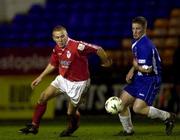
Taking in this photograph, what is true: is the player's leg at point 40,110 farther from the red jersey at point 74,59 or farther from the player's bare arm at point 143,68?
the player's bare arm at point 143,68

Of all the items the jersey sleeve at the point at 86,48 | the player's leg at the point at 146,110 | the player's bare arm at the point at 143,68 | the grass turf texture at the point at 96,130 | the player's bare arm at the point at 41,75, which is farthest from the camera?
the player's bare arm at the point at 41,75

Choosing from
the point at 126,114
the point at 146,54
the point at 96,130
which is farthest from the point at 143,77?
the point at 96,130

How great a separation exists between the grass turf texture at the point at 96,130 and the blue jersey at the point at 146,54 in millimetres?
1041

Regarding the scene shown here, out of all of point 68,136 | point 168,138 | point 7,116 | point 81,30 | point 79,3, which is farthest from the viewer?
point 79,3

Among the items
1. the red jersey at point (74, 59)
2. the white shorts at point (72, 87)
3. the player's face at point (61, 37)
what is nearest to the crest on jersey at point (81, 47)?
the red jersey at point (74, 59)

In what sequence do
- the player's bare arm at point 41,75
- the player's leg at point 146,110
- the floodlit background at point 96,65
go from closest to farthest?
the player's leg at point 146,110, the player's bare arm at point 41,75, the floodlit background at point 96,65

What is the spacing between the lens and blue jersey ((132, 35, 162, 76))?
932 centimetres

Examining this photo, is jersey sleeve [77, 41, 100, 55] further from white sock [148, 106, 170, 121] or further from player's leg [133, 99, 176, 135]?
white sock [148, 106, 170, 121]

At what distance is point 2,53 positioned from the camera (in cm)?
1547

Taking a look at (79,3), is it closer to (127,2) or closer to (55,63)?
(127,2)

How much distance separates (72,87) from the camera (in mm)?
9867

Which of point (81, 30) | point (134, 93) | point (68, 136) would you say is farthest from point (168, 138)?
point (81, 30)

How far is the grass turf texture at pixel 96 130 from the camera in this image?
378 inches

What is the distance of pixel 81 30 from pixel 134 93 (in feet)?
31.5
